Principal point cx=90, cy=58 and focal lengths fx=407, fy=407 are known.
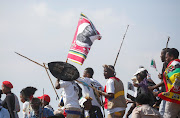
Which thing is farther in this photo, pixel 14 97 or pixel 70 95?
pixel 14 97

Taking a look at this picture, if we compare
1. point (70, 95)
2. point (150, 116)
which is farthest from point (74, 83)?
point (150, 116)

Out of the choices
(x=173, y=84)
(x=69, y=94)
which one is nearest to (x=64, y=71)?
(x=69, y=94)

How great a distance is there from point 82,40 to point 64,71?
202 cm

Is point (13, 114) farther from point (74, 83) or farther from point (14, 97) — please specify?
point (74, 83)

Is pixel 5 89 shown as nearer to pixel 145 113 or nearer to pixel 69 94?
pixel 69 94

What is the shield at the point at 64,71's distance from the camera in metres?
9.34

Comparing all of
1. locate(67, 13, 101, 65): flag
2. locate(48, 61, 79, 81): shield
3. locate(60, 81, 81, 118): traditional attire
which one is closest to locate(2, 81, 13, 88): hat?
Result: locate(67, 13, 101, 65): flag

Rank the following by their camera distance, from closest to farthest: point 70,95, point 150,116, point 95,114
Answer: point 150,116, point 70,95, point 95,114

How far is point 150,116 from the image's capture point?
8180 millimetres

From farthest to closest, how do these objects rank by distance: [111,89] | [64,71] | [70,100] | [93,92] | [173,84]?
[93,92] → [70,100] → [111,89] → [64,71] → [173,84]

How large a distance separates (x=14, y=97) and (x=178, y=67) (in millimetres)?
4928

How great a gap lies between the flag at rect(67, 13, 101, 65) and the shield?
55.1 inches

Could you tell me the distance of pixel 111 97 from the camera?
990 cm

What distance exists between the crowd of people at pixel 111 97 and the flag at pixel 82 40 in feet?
2.01
